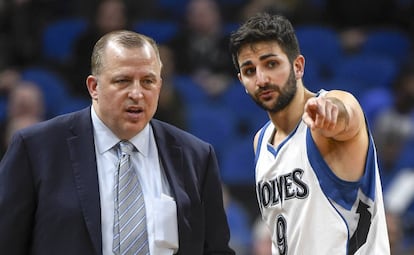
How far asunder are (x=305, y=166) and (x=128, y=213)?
0.80 meters

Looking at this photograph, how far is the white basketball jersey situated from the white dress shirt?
54 centimetres

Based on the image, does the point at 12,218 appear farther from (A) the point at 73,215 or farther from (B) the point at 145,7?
(B) the point at 145,7

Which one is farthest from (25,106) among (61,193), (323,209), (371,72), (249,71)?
(323,209)

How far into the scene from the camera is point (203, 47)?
937 cm

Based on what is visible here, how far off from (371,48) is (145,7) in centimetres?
255

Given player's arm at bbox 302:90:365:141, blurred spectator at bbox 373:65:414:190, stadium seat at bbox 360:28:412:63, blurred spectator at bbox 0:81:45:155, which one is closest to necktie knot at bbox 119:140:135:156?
player's arm at bbox 302:90:365:141

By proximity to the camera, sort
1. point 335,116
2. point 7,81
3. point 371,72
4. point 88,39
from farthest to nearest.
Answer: point 371,72 < point 88,39 < point 7,81 < point 335,116

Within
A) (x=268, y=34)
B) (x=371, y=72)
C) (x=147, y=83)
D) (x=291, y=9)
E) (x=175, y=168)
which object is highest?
(x=291, y=9)

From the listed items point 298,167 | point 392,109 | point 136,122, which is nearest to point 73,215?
point 136,122

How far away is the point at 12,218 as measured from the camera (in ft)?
11.9

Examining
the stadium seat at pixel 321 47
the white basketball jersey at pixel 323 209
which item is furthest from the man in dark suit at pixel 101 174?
the stadium seat at pixel 321 47

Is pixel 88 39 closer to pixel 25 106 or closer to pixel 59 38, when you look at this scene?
pixel 59 38

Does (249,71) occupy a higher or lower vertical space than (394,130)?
lower

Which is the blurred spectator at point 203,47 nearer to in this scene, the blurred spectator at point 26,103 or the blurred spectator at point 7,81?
the blurred spectator at point 7,81
